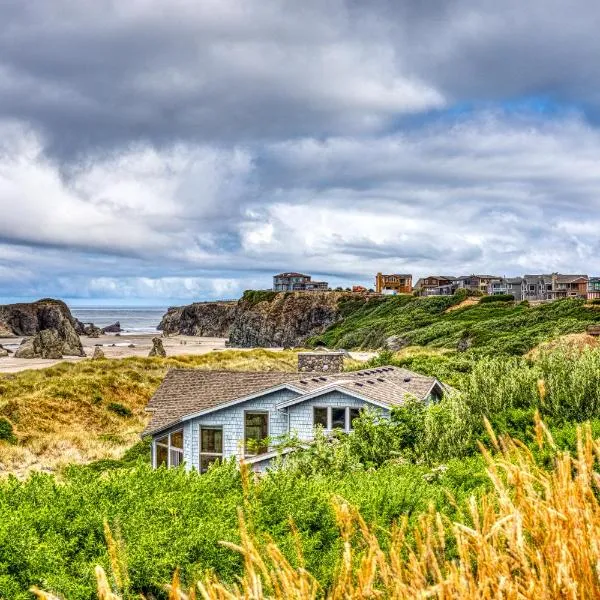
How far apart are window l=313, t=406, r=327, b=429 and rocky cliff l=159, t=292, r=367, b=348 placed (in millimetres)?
98248

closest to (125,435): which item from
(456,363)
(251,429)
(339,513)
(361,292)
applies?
(251,429)

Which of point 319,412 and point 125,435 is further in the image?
point 125,435

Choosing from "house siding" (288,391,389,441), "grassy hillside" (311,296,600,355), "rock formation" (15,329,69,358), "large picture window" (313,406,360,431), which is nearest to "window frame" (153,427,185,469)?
"house siding" (288,391,389,441)

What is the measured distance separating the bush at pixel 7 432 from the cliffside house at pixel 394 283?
15203cm

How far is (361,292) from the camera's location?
153m

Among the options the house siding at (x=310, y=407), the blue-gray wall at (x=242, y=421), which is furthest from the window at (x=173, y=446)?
the house siding at (x=310, y=407)

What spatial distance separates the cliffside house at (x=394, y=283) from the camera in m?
185

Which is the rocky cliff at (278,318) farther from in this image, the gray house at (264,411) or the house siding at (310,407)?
the house siding at (310,407)

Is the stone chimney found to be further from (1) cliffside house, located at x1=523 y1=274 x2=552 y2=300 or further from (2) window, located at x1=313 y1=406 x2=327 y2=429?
(1) cliffside house, located at x1=523 y1=274 x2=552 y2=300

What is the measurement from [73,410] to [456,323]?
5357 centimetres

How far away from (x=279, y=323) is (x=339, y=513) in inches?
5300

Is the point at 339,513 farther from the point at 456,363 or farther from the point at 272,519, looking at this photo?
the point at 456,363

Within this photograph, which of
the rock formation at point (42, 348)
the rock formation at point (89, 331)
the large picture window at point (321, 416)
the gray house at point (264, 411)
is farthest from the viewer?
the rock formation at point (89, 331)

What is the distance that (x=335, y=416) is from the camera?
79.4 feet
